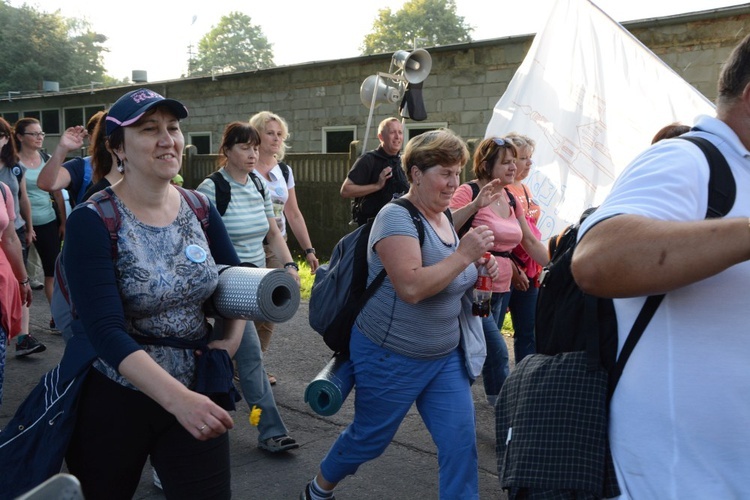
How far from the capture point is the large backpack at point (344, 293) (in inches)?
142

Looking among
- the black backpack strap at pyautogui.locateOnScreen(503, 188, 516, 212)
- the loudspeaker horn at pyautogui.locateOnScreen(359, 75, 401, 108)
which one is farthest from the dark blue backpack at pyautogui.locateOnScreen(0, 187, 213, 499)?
the loudspeaker horn at pyautogui.locateOnScreen(359, 75, 401, 108)

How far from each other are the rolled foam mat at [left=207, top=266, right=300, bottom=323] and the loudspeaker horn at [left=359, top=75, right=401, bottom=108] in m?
8.33

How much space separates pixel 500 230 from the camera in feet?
16.7

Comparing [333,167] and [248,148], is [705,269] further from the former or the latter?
[333,167]

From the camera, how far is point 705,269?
149 cm

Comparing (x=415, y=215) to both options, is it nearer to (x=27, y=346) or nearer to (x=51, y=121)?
(x=27, y=346)

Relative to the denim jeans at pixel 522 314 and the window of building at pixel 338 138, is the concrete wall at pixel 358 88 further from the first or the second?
the denim jeans at pixel 522 314

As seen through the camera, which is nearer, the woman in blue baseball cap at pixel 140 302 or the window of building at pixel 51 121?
the woman in blue baseball cap at pixel 140 302

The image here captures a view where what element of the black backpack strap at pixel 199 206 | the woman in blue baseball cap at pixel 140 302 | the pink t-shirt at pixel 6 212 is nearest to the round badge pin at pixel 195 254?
the woman in blue baseball cap at pixel 140 302

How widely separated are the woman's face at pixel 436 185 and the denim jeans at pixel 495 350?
151cm

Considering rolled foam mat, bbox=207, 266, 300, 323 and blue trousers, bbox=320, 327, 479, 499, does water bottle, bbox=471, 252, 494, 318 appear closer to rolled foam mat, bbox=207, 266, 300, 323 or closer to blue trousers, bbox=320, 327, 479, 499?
blue trousers, bbox=320, 327, 479, 499

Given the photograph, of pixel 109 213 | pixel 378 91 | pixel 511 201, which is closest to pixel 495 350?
pixel 511 201

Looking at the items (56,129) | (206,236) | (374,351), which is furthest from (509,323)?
(56,129)

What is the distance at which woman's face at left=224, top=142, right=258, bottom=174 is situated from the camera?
519 centimetres
